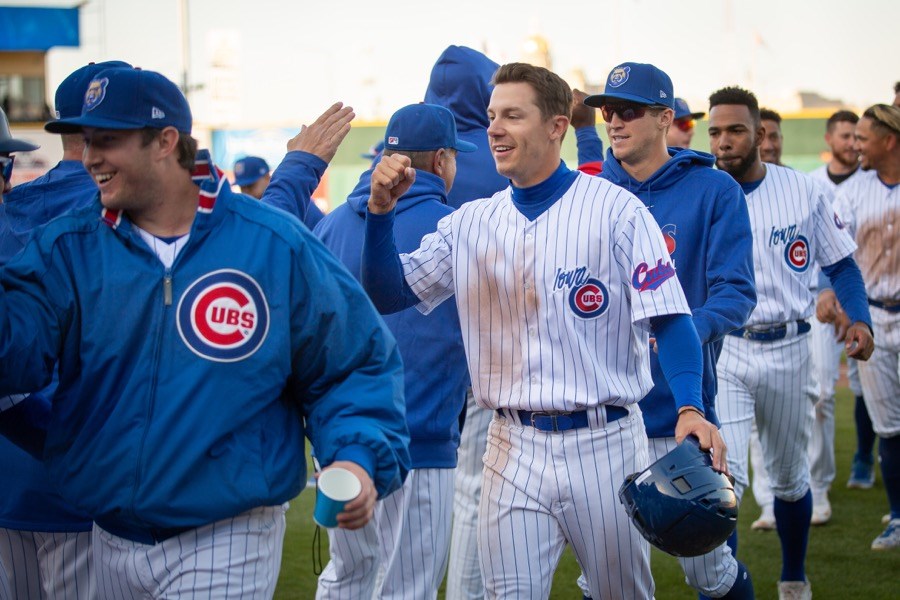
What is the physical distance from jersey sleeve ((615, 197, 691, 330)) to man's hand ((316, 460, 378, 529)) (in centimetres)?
136

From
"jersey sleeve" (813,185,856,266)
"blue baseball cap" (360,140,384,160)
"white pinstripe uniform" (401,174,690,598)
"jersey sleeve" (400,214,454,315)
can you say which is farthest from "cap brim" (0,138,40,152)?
"jersey sleeve" (813,185,856,266)

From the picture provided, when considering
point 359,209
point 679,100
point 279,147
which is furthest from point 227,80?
point 359,209

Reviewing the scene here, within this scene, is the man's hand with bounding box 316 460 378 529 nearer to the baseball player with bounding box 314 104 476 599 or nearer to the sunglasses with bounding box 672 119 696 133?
the baseball player with bounding box 314 104 476 599

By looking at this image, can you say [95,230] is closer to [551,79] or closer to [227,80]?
[551,79]

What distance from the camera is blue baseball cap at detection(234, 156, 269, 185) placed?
362 inches

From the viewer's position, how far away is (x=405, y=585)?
15.8ft

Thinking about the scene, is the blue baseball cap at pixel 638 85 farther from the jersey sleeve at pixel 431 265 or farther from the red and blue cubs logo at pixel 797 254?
the red and blue cubs logo at pixel 797 254

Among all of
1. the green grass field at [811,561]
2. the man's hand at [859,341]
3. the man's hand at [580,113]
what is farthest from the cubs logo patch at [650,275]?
the green grass field at [811,561]

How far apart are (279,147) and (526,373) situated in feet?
72.6

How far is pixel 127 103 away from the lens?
3.15m

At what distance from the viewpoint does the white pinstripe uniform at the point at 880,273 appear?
788 centimetres

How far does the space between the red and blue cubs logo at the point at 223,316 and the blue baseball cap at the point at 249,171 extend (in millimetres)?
6187

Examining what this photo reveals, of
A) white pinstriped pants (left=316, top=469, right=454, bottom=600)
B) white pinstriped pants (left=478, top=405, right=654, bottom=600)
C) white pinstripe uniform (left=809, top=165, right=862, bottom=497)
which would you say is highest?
white pinstriped pants (left=478, top=405, right=654, bottom=600)

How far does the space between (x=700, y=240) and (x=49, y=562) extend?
A: 290cm
